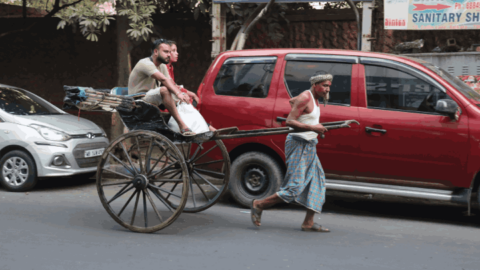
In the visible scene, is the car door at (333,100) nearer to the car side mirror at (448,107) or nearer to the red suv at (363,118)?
the red suv at (363,118)

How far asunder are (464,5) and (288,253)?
5.70 meters

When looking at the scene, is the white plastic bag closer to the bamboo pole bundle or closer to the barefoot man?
the bamboo pole bundle

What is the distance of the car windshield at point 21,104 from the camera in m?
7.94

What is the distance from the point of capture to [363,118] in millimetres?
5922

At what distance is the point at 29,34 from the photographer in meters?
12.4

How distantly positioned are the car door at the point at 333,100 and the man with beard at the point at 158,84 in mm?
1513

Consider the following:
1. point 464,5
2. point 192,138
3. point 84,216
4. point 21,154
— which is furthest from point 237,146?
point 464,5

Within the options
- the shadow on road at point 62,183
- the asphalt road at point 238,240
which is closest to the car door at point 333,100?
the asphalt road at point 238,240

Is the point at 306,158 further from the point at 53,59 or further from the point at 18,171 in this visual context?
the point at 53,59

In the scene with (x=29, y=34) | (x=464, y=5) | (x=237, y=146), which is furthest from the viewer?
(x=29, y=34)

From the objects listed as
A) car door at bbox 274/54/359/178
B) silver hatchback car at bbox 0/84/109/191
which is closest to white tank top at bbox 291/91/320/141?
car door at bbox 274/54/359/178

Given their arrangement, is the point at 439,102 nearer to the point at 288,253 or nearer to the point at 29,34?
the point at 288,253

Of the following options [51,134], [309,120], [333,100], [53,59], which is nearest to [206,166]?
[333,100]

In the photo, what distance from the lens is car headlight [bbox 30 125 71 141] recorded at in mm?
7544
